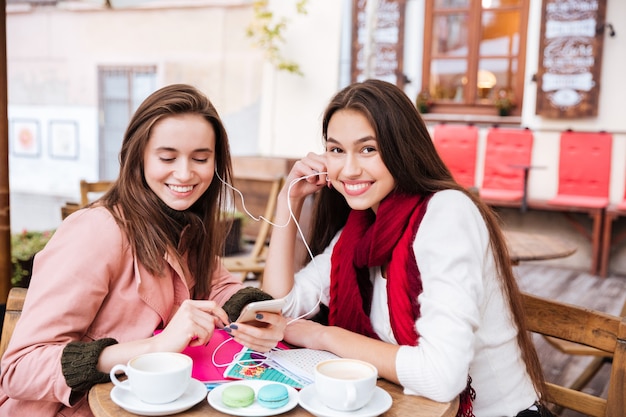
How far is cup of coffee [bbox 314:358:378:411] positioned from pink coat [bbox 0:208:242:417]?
0.51 m

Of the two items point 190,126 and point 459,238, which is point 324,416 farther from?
point 190,126

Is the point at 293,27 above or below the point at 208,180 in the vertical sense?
above

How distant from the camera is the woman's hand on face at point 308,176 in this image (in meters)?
1.73

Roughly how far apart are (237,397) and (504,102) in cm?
594

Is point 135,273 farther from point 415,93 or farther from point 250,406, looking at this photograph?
point 415,93

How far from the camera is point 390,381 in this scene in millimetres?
1289

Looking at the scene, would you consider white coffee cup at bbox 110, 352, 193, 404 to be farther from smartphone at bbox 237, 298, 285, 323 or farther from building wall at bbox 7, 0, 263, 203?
building wall at bbox 7, 0, 263, 203

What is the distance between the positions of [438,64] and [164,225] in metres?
5.91

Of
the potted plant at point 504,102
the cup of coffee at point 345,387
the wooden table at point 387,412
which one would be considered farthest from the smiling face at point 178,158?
the potted plant at point 504,102

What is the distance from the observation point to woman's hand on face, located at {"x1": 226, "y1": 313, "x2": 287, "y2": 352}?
136cm

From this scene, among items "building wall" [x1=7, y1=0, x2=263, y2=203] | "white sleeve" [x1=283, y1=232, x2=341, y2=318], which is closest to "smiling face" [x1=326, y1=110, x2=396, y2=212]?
"white sleeve" [x1=283, y1=232, x2=341, y2=318]

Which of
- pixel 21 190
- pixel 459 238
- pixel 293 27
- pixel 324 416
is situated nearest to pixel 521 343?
pixel 459 238

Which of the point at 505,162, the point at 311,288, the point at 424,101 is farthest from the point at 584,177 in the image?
the point at 311,288

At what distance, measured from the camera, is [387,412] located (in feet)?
3.74
